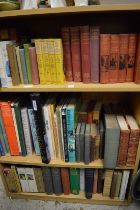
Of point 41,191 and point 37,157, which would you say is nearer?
point 37,157

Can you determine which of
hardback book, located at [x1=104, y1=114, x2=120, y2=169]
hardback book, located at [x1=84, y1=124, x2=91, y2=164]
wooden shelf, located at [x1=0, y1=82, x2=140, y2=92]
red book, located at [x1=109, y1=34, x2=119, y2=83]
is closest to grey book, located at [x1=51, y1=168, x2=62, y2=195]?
hardback book, located at [x1=84, y1=124, x2=91, y2=164]

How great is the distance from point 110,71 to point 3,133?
27.5 inches

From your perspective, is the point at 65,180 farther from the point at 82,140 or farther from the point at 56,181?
the point at 82,140

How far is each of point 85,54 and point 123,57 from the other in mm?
169

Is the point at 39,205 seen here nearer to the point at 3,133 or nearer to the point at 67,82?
the point at 3,133

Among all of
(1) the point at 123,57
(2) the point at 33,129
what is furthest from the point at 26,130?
(1) the point at 123,57

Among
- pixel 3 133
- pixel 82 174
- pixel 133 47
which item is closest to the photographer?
pixel 133 47

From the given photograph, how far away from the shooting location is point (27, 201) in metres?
1.29

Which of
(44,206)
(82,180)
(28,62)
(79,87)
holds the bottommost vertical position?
(44,206)

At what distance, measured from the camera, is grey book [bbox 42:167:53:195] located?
1154mm

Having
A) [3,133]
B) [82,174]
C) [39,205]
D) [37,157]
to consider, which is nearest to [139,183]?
[82,174]

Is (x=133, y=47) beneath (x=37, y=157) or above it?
above

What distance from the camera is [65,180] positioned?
1.19 meters

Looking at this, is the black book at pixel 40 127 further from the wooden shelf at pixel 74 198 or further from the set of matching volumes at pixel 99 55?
the wooden shelf at pixel 74 198
